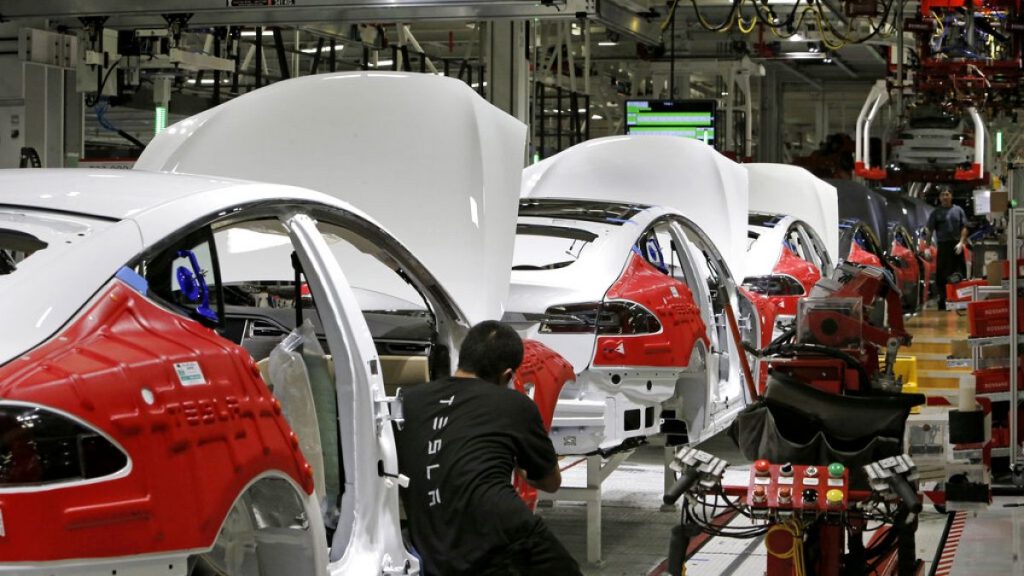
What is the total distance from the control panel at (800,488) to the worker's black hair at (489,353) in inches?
44.3

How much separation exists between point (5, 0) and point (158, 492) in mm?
9131

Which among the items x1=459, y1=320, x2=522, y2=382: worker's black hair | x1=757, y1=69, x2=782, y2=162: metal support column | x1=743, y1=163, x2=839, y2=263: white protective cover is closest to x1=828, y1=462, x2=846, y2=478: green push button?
x1=459, y1=320, x2=522, y2=382: worker's black hair

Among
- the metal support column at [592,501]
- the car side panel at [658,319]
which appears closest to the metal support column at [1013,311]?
the car side panel at [658,319]

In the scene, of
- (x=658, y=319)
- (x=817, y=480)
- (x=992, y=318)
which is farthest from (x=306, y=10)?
(x=817, y=480)

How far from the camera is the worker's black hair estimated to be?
13.4 ft

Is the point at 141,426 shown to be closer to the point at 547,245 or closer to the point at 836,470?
the point at 836,470

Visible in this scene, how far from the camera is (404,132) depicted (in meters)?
5.68

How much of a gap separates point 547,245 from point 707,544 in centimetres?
Answer: 180

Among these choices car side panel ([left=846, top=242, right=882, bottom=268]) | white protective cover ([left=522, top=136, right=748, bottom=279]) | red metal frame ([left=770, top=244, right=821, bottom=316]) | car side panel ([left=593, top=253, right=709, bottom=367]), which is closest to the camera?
car side panel ([left=593, top=253, right=709, bottom=367])

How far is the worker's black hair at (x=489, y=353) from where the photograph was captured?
410 cm

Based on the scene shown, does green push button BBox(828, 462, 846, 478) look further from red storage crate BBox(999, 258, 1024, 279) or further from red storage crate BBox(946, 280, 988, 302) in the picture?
red storage crate BBox(946, 280, 988, 302)

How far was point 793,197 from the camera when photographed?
15.1 metres

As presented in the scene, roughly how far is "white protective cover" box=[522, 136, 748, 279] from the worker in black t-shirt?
610 cm

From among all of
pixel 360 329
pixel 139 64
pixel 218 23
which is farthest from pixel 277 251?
pixel 139 64
